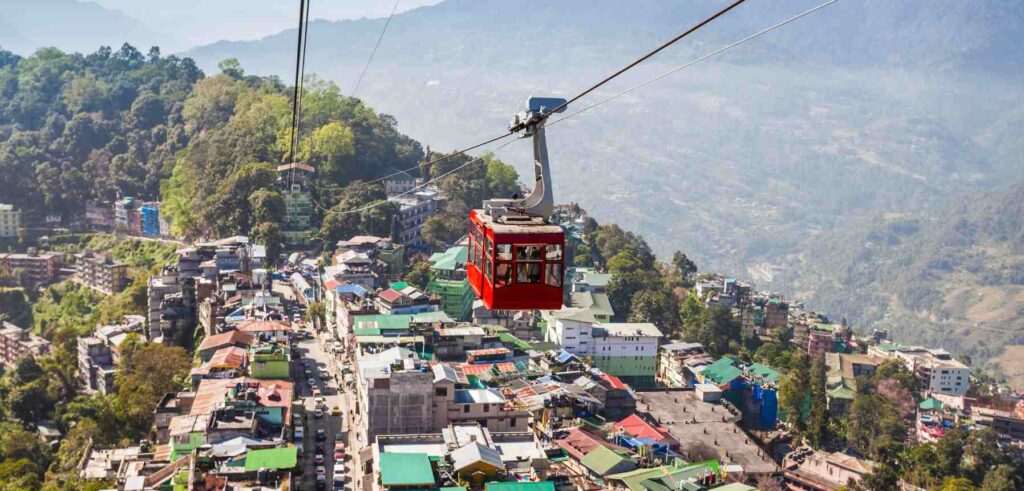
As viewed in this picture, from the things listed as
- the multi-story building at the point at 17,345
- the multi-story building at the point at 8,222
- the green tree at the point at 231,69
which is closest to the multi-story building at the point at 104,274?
the multi-story building at the point at 17,345

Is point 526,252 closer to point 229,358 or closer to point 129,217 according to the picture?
point 229,358

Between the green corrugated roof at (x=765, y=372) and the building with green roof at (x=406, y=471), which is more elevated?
the building with green roof at (x=406, y=471)

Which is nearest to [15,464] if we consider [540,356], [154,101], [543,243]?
[540,356]

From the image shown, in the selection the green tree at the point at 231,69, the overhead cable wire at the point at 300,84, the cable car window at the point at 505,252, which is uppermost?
the green tree at the point at 231,69

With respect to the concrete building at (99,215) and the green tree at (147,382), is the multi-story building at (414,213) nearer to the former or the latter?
the green tree at (147,382)

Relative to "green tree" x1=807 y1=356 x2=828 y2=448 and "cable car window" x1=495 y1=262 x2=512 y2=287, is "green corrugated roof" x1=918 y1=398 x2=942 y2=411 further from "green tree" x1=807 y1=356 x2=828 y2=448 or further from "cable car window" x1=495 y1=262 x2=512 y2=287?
"cable car window" x1=495 y1=262 x2=512 y2=287

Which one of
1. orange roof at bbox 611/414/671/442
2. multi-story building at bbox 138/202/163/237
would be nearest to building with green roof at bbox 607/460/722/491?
orange roof at bbox 611/414/671/442
